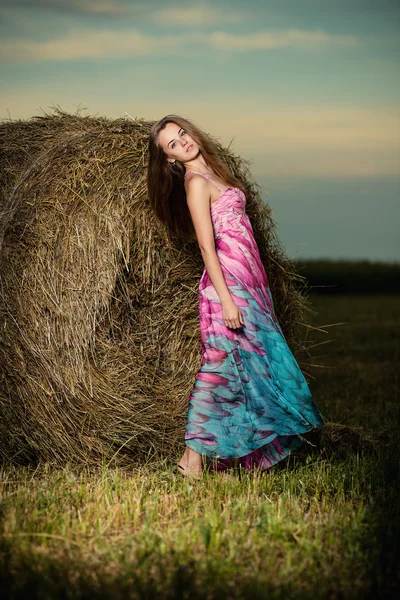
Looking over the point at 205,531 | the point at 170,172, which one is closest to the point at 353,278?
the point at 170,172

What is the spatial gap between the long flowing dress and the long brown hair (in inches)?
10.3

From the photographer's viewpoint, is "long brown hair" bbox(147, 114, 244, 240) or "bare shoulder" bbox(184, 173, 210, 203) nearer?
"bare shoulder" bbox(184, 173, 210, 203)

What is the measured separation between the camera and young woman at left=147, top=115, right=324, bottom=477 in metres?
3.99

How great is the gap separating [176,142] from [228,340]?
3.71ft

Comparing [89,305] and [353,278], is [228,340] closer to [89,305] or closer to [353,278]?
[89,305]

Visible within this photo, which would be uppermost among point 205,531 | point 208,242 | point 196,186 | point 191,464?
point 196,186

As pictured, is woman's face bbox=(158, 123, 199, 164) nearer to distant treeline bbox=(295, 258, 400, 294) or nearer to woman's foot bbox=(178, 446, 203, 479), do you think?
woman's foot bbox=(178, 446, 203, 479)

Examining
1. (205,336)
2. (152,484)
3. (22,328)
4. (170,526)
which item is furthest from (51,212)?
(170,526)

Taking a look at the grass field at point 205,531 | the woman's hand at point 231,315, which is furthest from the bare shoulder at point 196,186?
the grass field at point 205,531

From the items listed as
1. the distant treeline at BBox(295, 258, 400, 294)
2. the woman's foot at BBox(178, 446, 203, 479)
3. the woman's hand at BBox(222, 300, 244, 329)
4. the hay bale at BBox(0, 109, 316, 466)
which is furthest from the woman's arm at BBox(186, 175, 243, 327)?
the distant treeline at BBox(295, 258, 400, 294)

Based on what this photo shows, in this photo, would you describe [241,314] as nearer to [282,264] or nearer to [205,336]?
[205,336]

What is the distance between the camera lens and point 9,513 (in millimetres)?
3211

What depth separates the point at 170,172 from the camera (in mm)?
4191

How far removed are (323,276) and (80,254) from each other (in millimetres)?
20714
